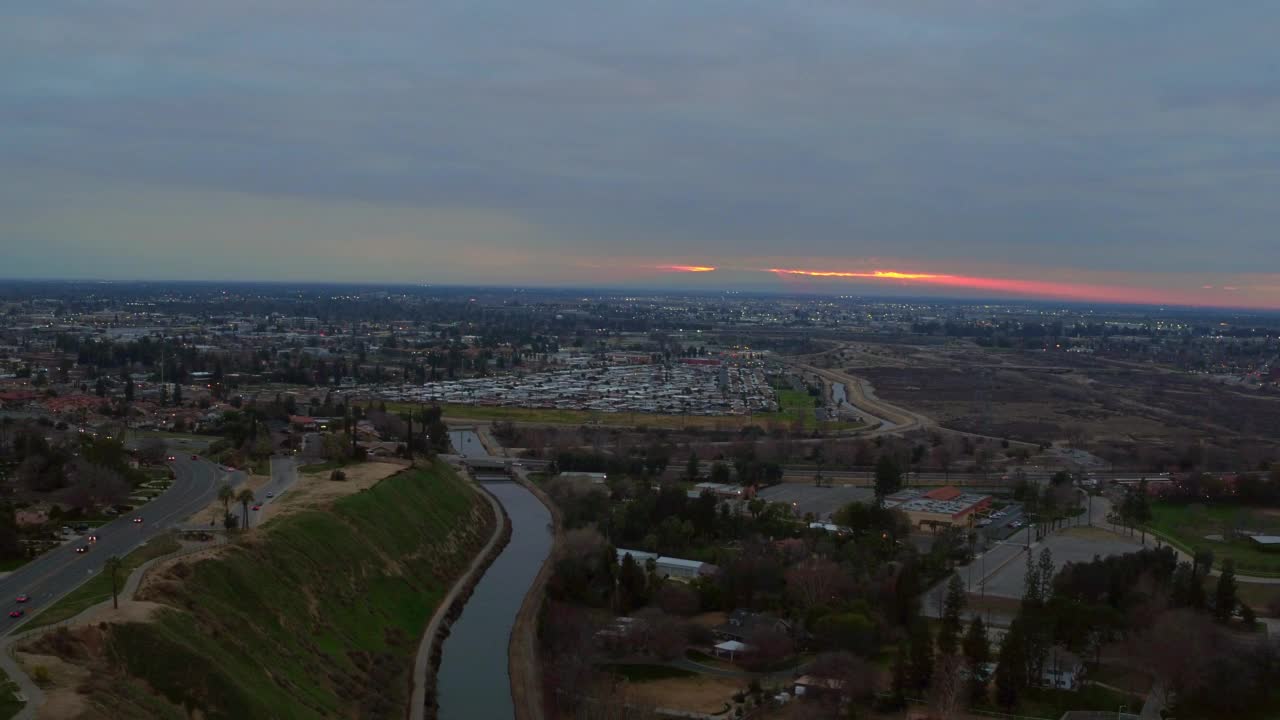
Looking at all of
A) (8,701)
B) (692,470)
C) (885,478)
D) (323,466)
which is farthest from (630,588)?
(692,470)

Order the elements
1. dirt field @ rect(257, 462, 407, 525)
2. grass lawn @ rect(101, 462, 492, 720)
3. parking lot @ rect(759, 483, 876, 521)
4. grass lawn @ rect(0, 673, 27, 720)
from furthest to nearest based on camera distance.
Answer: parking lot @ rect(759, 483, 876, 521)
dirt field @ rect(257, 462, 407, 525)
grass lawn @ rect(101, 462, 492, 720)
grass lawn @ rect(0, 673, 27, 720)

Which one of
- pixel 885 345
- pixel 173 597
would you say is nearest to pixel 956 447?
pixel 173 597

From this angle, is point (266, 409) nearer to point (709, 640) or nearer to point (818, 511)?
point (818, 511)

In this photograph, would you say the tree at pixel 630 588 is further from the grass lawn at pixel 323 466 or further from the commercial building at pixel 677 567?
the grass lawn at pixel 323 466

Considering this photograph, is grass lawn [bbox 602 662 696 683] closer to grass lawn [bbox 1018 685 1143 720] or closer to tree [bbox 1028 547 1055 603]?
grass lawn [bbox 1018 685 1143 720]

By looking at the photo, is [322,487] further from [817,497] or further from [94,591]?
[817,497]

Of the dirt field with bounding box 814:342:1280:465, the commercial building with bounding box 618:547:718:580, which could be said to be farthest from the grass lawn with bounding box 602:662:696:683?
the dirt field with bounding box 814:342:1280:465
